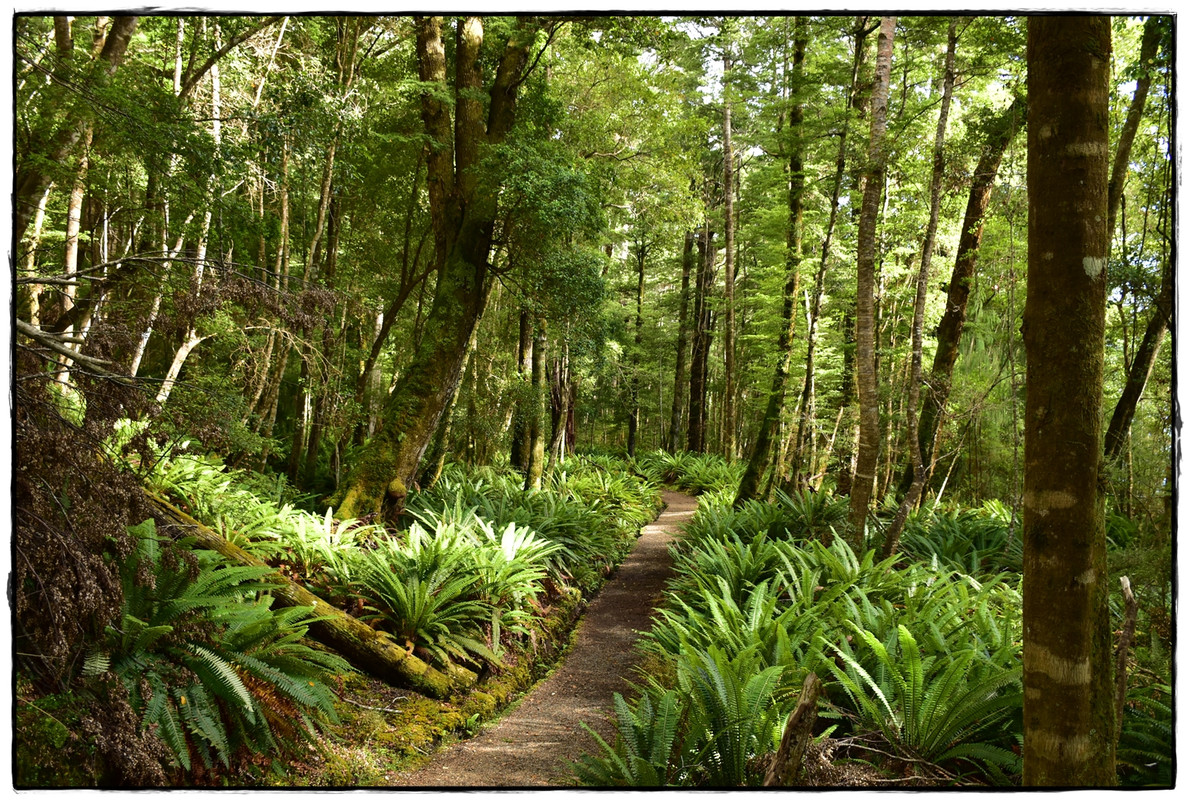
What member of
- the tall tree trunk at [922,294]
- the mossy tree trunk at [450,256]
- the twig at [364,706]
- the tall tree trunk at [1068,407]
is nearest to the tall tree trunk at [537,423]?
the mossy tree trunk at [450,256]

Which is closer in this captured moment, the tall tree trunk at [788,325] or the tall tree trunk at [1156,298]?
the tall tree trunk at [1156,298]

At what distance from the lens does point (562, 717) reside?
4.08 m

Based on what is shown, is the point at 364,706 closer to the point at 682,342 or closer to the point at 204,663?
the point at 204,663

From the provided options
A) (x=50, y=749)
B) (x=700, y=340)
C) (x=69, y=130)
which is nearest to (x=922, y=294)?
(x=69, y=130)

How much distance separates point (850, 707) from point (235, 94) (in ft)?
25.0

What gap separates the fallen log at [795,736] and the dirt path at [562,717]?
106 cm

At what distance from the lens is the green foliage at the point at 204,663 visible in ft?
8.51

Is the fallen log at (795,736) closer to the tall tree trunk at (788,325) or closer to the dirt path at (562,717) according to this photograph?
the dirt path at (562,717)

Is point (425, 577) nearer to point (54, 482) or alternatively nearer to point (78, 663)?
point (78, 663)

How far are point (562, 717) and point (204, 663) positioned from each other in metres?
2.12

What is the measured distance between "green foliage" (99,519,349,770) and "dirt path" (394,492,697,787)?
2.53 ft

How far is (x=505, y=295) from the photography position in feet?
32.7

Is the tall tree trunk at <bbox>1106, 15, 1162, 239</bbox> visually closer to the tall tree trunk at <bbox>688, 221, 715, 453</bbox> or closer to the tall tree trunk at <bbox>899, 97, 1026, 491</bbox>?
the tall tree trunk at <bbox>899, 97, 1026, 491</bbox>

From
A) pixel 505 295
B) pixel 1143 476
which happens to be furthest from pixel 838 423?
pixel 505 295
